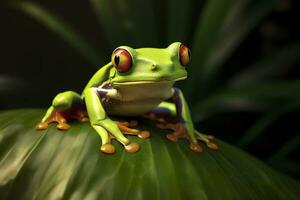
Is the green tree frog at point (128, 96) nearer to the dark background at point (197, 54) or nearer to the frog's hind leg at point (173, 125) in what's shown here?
the frog's hind leg at point (173, 125)

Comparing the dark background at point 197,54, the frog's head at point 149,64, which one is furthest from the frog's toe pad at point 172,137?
the dark background at point 197,54

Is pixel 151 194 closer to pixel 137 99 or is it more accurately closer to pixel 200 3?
pixel 137 99

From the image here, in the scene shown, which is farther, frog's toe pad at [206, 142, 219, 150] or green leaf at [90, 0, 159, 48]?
green leaf at [90, 0, 159, 48]

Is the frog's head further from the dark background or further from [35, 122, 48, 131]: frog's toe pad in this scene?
the dark background

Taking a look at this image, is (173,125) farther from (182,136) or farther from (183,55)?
(183,55)

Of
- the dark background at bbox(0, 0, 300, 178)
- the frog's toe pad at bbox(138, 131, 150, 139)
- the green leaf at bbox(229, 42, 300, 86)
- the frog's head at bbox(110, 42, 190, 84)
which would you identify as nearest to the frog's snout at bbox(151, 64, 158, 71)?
the frog's head at bbox(110, 42, 190, 84)
